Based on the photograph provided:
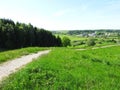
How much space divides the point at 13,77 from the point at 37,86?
89.9 inches

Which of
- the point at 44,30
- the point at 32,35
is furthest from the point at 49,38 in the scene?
the point at 32,35

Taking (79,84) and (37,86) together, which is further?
(79,84)

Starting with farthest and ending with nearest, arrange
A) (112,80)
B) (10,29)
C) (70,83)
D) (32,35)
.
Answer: (32,35), (10,29), (112,80), (70,83)

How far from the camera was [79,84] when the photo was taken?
48.0 feet

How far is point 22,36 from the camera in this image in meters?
90.4

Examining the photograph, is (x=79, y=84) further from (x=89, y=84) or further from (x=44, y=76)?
(x=44, y=76)

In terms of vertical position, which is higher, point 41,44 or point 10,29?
point 10,29

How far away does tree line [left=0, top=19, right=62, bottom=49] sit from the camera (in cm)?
→ 8438

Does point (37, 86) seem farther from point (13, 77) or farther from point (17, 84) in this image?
point (13, 77)

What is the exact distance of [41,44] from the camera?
104 meters

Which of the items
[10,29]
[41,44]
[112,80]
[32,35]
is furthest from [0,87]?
[41,44]

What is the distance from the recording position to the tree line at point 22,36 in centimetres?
8438

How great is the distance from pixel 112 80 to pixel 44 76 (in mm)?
4553

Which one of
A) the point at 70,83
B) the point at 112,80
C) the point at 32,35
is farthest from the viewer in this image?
the point at 32,35
